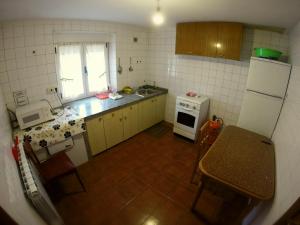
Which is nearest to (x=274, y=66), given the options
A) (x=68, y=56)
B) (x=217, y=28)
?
(x=217, y=28)

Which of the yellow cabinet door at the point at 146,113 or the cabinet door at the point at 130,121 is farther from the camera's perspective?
the yellow cabinet door at the point at 146,113

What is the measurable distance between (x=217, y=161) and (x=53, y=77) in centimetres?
260

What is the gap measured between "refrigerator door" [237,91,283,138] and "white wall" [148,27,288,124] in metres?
0.62

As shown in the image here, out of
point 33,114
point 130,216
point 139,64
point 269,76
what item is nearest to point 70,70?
point 33,114

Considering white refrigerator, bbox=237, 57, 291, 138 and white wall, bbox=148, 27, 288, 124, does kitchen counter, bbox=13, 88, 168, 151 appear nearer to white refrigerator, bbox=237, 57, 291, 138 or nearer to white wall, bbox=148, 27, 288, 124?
white wall, bbox=148, 27, 288, 124

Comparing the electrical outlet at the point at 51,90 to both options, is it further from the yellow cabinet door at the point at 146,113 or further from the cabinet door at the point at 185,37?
the cabinet door at the point at 185,37

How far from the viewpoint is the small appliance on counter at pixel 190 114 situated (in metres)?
3.29

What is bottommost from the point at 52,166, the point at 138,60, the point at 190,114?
the point at 52,166

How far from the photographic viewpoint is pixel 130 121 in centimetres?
346

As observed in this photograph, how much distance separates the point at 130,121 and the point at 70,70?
4.60 ft

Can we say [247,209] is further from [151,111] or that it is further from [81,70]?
[81,70]

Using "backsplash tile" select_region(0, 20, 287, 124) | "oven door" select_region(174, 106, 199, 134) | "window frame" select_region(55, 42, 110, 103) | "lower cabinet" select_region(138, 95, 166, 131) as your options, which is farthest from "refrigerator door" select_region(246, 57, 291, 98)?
"window frame" select_region(55, 42, 110, 103)

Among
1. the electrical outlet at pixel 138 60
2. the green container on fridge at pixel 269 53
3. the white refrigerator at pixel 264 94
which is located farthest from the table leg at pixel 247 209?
the electrical outlet at pixel 138 60

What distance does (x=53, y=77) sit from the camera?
273 centimetres
